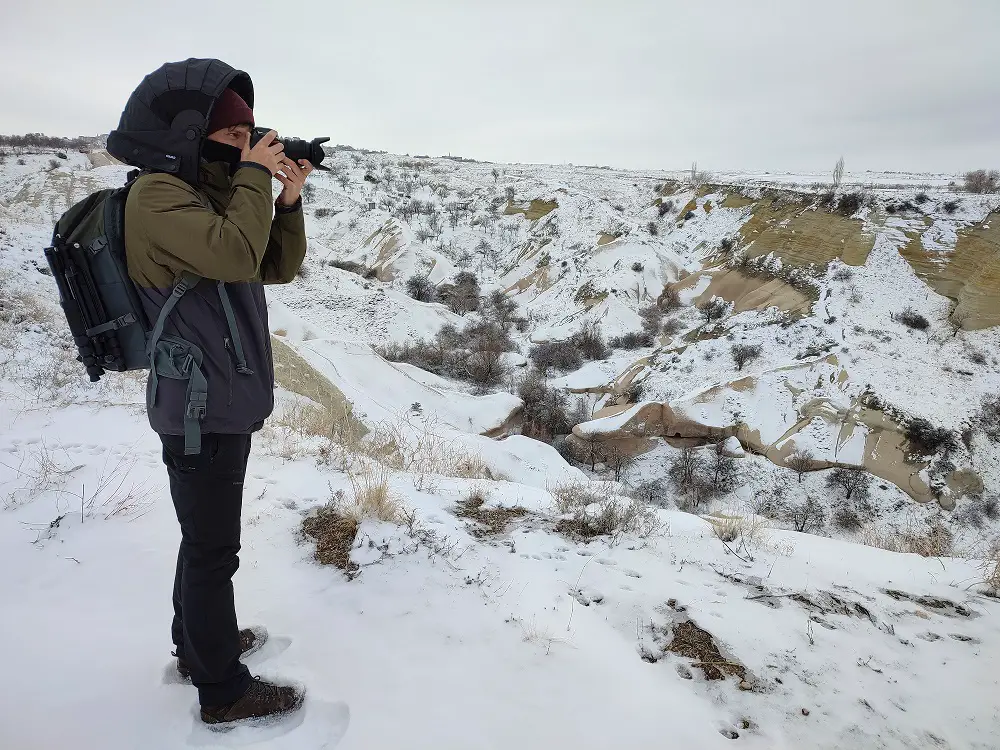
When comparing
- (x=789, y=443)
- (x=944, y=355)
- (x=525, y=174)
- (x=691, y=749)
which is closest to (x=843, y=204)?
(x=944, y=355)

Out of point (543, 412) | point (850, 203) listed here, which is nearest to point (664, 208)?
point (850, 203)

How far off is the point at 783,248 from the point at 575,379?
9.90 m

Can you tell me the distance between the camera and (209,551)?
62.6 inches

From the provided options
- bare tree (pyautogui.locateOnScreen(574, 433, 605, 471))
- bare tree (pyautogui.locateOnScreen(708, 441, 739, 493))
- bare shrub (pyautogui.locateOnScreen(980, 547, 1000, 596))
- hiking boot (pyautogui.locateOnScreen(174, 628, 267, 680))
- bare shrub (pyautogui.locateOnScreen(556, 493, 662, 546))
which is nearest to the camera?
hiking boot (pyautogui.locateOnScreen(174, 628, 267, 680))

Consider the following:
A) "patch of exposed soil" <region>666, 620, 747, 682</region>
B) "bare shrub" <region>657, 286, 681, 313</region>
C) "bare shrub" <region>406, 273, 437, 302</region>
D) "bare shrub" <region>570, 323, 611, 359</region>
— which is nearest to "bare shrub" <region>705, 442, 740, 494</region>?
"bare shrub" <region>570, 323, 611, 359</region>

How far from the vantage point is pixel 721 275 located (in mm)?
19375

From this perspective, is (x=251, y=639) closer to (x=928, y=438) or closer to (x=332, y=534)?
(x=332, y=534)

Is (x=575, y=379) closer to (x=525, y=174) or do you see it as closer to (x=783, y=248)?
(x=783, y=248)

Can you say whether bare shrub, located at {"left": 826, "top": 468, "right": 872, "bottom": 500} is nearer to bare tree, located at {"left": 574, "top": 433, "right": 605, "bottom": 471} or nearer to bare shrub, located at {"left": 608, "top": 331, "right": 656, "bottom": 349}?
bare tree, located at {"left": 574, "top": 433, "right": 605, "bottom": 471}

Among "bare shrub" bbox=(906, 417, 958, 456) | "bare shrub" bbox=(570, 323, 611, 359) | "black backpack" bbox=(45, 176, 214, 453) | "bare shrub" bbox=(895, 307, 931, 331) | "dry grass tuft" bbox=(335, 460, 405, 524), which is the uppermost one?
"black backpack" bbox=(45, 176, 214, 453)

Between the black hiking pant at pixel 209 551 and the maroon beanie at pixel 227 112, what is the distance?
0.99 metres

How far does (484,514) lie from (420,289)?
60.1ft

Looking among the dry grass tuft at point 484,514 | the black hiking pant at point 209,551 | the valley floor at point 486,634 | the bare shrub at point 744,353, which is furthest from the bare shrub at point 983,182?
the black hiking pant at point 209,551

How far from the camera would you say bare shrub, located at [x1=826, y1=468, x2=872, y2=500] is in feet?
32.2
